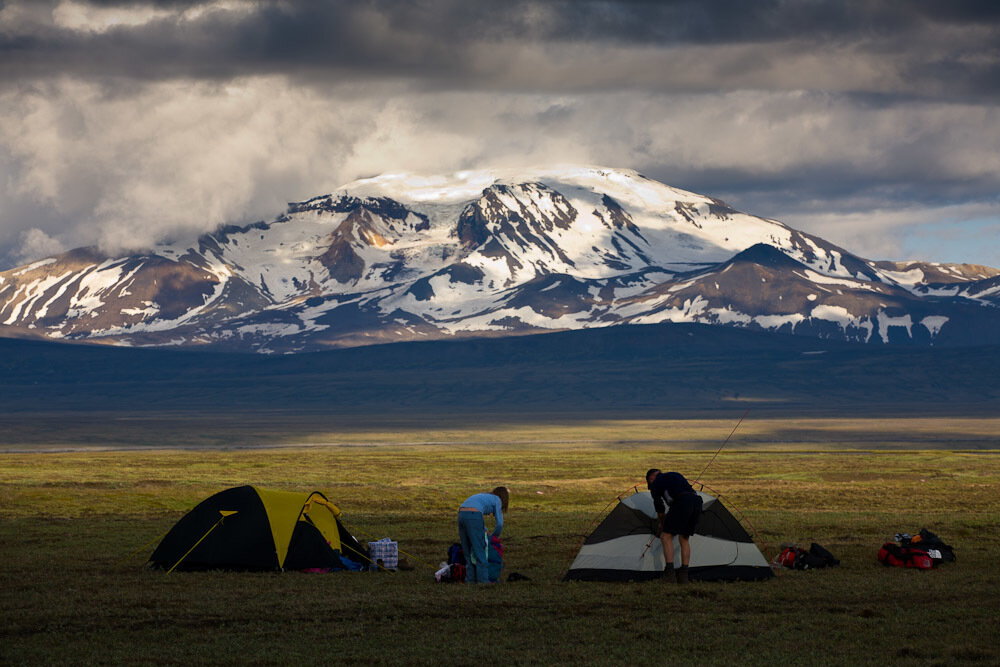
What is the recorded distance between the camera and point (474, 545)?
2341 cm

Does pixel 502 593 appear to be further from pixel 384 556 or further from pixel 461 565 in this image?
pixel 384 556

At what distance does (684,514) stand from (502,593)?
376cm

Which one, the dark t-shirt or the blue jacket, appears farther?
the blue jacket

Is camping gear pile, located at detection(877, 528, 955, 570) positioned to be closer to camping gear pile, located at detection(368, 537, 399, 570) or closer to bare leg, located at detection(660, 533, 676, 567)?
bare leg, located at detection(660, 533, 676, 567)

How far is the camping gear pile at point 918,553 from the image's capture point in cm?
2589

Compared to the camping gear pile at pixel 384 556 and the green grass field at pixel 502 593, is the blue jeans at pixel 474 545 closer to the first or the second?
the green grass field at pixel 502 593

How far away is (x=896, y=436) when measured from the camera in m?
126

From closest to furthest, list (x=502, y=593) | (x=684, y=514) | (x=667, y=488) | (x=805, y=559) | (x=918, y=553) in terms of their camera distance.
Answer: (x=502, y=593), (x=684, y=514), (x=667, y=488), (x=805, y=559), (x=918, y=553)

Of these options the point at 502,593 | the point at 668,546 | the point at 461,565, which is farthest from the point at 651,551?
the point at 461,565

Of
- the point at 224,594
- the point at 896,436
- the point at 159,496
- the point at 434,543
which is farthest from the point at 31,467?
the point at 896,436

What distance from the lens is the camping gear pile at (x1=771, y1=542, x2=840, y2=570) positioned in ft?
84.5

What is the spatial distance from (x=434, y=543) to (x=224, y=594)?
10.3 metres

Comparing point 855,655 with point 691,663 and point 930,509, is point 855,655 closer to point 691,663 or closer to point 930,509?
point 691,663

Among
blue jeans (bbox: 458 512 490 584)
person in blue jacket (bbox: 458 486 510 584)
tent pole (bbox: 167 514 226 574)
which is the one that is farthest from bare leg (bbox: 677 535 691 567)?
tent pole (bbox: 167 514 226 574)
